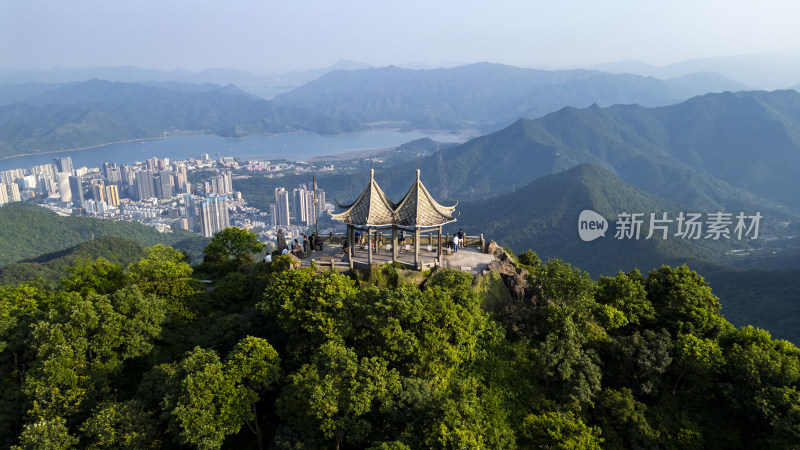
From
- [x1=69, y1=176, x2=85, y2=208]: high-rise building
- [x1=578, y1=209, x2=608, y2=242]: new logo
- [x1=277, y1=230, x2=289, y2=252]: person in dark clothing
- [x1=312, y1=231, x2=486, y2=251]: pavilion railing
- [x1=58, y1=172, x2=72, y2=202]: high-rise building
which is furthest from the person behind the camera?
[x1=69, y1=176, x2=85, y2=208]: high-rise building

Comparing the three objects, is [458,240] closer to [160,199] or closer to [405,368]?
[405,368]

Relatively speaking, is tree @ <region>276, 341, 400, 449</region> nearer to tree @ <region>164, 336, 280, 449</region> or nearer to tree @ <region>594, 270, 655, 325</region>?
tree @ <region>164, 336, 280, 449</region>

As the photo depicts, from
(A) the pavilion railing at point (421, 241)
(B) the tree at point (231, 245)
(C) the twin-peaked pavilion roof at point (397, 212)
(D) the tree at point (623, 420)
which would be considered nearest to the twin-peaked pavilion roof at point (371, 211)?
(C) the twin-peaked pavilion roof at point (397, 212)

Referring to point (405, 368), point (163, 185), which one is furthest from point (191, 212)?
point (405, 368)

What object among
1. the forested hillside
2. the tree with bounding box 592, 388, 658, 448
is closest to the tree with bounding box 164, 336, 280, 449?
the tree with bounding box 592, 388, 658, 448

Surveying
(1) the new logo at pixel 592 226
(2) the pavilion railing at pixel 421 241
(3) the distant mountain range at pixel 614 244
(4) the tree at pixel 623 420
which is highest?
(2) the pavilion railing at pixel 421 241

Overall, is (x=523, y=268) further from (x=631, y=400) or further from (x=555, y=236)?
(x=555, y=236)

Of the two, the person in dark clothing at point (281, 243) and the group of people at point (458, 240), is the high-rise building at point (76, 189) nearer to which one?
the person in dark clothing at point (281, 243)
